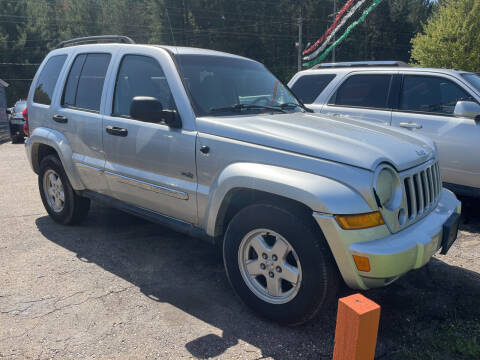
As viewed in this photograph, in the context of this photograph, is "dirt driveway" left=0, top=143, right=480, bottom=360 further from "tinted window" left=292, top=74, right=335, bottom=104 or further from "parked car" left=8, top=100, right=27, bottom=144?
"parked car" left=8, top=100, right=27, bottom=144

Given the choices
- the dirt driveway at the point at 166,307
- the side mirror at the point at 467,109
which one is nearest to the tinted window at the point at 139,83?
the dirt driveway at the point at 166,307

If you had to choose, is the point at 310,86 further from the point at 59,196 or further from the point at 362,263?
the point at 362,263

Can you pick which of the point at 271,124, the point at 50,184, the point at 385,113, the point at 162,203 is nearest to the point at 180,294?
the point at 162,203

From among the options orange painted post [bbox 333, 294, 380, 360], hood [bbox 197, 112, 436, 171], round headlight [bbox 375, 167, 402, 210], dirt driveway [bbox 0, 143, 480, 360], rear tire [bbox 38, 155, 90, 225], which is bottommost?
dirt driveway [bbox 0, 143, 480, 360]

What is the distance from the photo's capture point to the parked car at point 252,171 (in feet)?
8.50

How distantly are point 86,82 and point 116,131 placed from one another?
0.92m

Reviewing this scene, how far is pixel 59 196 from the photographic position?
197 inches

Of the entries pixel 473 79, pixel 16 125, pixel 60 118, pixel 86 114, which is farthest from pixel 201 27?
pixel 86 114

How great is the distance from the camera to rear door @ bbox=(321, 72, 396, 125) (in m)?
5.72

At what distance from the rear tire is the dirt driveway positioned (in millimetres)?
260

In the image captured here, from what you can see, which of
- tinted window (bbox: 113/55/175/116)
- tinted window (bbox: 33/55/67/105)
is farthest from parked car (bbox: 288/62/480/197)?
tinted window (bbox: 33/55/67/105)

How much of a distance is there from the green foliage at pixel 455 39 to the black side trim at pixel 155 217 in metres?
23.1

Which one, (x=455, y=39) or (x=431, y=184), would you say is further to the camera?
(x=455, y=39)

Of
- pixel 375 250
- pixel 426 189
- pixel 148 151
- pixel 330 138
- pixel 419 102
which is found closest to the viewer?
pixel 375 250
